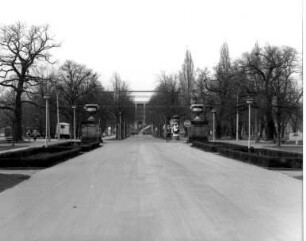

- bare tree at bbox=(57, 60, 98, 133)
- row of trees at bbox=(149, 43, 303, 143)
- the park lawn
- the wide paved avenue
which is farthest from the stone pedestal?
the park lawn

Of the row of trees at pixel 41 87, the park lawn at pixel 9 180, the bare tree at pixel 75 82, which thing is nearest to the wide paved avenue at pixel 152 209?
the park lawn at pixel 9 180


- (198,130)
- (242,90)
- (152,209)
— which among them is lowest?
(152,209)

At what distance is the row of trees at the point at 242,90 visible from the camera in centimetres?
4341

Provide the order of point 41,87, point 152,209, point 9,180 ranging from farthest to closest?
point 41,87
point 9,180
point 152,209

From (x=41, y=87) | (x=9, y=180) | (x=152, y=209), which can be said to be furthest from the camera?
(x=41, y=87)

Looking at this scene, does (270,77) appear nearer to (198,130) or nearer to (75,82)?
(198,130)

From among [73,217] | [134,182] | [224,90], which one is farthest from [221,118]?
[73,217]

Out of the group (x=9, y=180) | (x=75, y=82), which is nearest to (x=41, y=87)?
(x=75, y=82)

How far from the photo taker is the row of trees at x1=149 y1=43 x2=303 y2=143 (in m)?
43.4

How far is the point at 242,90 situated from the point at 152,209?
162ft

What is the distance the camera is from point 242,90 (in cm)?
5741

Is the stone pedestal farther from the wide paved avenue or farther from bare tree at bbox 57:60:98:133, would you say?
A: the wide paved avenue

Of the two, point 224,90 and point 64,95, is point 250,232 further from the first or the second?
point 64,95

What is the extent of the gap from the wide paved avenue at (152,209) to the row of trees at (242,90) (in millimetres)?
24053
